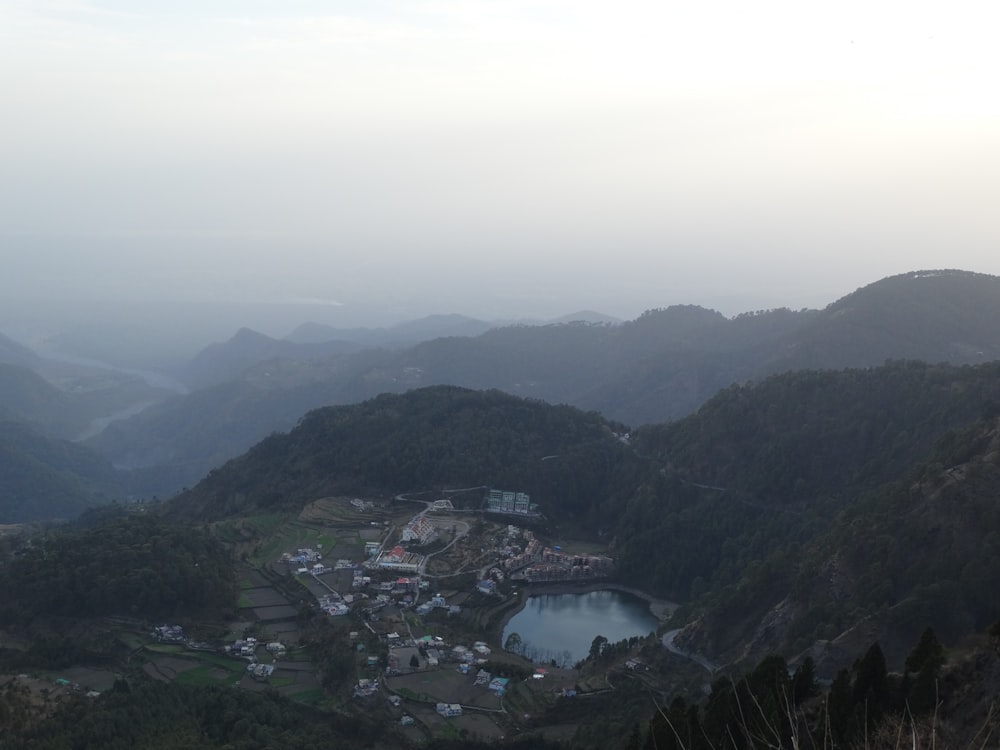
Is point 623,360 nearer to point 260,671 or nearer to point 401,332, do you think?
point 401,332

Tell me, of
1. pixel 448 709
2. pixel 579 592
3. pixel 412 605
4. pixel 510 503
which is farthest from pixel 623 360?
pixel 448 709

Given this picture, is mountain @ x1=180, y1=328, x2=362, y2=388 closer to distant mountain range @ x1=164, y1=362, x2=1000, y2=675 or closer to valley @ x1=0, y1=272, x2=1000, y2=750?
valley @ x1=0, y1=272, x2=1000, y2=750

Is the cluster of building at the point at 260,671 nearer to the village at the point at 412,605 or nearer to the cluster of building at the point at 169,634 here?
the village at the point at 412,605

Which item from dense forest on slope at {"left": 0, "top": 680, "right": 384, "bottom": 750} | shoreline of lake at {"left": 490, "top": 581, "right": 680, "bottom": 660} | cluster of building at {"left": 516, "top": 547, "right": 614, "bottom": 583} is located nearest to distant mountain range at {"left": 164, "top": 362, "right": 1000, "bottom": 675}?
shoreline of lake at {"left": 490, "top": 581, "right": 680, "bottom": 660}

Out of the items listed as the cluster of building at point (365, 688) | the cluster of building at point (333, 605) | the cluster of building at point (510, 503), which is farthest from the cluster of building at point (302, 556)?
the cluster of building at point (365, 688)

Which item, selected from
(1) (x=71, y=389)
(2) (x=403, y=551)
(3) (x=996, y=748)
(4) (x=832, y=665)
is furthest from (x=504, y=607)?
(1) (x=71, y=389)

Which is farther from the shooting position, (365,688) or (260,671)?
(260,671)
